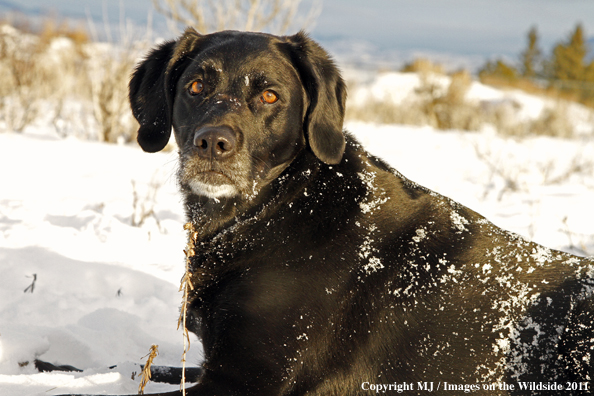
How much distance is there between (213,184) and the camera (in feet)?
8.02

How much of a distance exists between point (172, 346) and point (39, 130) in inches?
279

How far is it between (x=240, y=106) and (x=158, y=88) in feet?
1.97

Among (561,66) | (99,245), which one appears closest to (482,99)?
(99,245)

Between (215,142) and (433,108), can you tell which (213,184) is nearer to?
(215,142)

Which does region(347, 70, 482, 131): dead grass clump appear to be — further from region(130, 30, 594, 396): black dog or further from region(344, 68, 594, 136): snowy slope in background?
region(130, 30, 594, 396): black dog

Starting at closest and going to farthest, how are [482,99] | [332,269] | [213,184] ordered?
[332,269], [213,184], [482,99]

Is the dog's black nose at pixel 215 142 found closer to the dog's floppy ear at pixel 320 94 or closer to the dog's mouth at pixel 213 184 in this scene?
the dog's mouth at pixel 213 184

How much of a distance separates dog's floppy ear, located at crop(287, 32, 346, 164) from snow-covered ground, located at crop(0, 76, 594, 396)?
30.6 inches

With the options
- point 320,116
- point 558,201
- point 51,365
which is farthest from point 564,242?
point 51,365

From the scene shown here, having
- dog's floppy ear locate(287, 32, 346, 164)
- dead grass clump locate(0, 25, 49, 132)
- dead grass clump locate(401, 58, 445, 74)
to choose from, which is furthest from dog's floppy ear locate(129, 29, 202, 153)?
dead grass clump locate(401, 58, 445, 74)

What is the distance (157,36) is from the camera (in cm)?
911

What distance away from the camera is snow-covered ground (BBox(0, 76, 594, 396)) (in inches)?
106

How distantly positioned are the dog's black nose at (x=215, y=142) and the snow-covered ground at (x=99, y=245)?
1.33 feet

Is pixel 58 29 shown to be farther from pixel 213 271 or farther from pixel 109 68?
pixel 213 271
